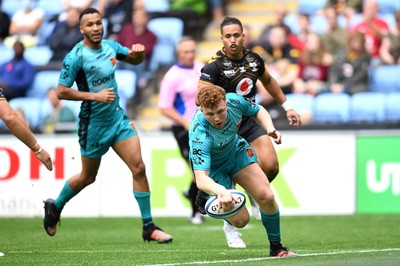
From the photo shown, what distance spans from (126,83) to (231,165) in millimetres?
9892

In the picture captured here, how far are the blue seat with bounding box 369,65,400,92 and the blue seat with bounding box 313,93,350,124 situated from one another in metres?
0.81

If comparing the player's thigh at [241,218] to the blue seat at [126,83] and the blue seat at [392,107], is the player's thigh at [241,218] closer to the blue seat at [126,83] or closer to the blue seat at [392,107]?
the blue seat at [392,107]

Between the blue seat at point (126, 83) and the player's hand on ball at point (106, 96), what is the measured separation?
748cm

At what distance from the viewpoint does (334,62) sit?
738 inches

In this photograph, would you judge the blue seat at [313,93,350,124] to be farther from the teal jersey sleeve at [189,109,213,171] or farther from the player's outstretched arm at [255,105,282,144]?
the teal jersey sleeve at [189,109,213,171]

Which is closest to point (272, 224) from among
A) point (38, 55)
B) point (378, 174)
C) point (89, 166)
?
point (89, 166)

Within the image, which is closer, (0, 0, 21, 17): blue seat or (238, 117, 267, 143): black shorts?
(238, 117, 267, 143): black shorts

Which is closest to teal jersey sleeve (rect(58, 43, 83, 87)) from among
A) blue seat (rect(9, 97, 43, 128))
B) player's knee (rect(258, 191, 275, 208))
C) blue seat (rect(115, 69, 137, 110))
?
player's knee (rect(258, 191, 275, 208))

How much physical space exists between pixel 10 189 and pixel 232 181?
7865 mm

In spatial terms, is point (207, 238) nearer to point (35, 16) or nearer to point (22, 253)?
point (22, 253)

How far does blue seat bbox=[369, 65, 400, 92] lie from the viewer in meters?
18.3

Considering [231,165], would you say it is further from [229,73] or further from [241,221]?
[229,73]

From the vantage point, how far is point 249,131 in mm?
11602

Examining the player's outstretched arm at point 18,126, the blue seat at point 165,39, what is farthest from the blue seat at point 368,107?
the player's outstretched arm at point 18,126
